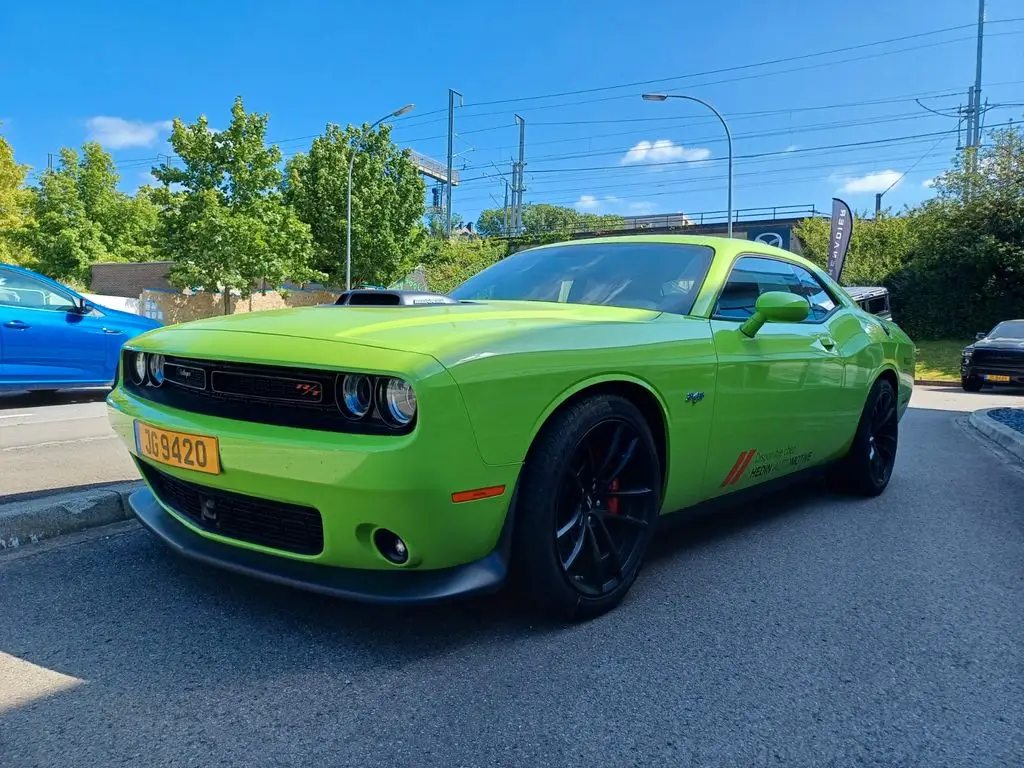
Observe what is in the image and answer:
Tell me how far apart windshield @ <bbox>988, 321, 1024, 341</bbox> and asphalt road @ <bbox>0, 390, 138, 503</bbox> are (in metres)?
15.9

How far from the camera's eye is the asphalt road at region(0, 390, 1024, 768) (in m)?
1.82

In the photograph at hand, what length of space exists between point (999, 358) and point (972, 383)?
2.46ft

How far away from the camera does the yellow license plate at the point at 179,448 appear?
224cm

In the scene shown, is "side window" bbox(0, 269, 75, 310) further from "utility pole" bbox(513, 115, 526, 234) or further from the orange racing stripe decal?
"utility pole" bbox(513, 115, 526, 234)

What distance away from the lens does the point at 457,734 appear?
185cm

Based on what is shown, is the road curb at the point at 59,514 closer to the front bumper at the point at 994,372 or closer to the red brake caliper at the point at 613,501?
the red brake caliper at the point at 613,501

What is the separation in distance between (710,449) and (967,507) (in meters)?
2.53

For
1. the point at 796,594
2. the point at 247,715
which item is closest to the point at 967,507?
the point at 796,594

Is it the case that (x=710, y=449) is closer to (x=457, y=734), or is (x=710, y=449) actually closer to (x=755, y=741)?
(x=755, y=741)

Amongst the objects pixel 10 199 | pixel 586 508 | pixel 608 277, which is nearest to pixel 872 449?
pixel 608 277

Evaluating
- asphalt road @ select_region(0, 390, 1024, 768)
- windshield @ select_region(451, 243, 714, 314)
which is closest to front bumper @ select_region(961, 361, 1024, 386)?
asphalt road @ select_region(0, 390, 1024, 768)

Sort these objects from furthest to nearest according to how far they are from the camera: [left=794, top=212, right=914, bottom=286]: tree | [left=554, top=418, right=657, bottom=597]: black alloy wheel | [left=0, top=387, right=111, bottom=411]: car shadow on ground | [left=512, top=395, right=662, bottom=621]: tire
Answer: [left=794, top=212, right=914, bottom=286]: tree → [left=0, top=387, right=111, bottom=411]: car shadow on ground → [left=554, top=418, right=657, bottom=597]: black alloy wheel → [left=512, top=395, right=662, bottom=621]: tire

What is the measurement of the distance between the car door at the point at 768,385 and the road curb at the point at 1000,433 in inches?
146

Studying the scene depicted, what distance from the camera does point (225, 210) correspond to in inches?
979
